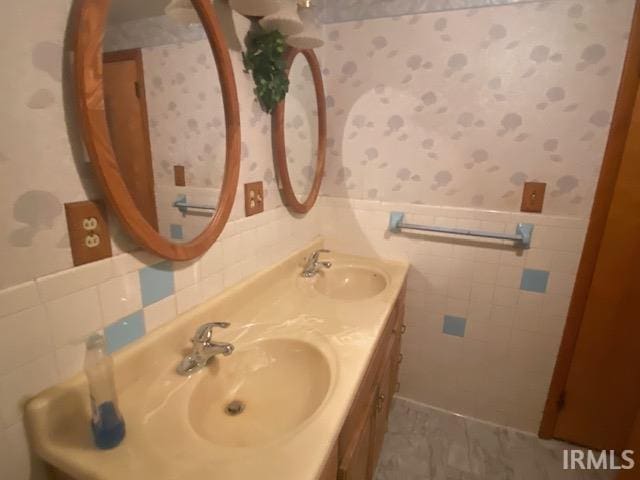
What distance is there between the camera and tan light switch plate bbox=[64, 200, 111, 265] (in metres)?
0.61

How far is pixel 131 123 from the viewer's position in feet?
2.31

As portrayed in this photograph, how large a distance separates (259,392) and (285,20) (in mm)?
1100

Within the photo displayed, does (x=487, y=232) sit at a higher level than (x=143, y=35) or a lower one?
lower

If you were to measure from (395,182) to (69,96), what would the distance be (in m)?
1.27

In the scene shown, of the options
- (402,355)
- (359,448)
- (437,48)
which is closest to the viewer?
(359,448)

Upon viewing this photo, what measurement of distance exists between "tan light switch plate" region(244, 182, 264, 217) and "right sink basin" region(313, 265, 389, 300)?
478 millimetres

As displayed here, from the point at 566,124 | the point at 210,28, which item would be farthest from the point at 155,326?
the point at 566,124

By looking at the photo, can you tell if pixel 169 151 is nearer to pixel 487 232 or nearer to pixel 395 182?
pixel 395 182

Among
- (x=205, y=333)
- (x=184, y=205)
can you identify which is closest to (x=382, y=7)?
(x=184, y=205)

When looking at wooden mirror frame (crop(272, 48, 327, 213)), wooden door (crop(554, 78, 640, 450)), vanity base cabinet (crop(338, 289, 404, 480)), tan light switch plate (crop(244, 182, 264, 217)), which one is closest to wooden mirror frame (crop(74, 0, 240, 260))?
tan light switch plate (crop(244, 182, 264, 217))

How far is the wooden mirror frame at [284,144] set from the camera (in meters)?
1.24

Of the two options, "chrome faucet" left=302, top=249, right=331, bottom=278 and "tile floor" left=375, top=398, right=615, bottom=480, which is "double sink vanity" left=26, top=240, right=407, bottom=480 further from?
"tile floor" left=375, top=398, right=615, bottom=480

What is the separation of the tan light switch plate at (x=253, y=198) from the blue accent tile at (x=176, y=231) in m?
0.30

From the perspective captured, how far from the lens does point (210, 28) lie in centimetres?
84
